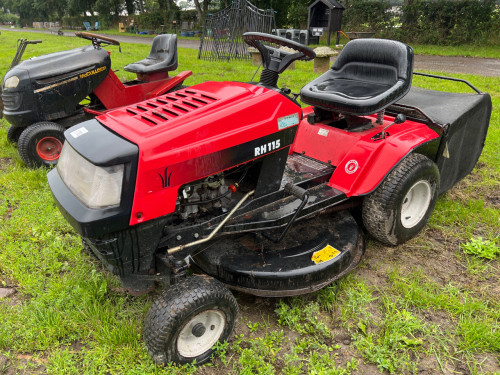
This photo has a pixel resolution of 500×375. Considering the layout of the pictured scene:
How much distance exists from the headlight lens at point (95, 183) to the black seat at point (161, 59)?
3.39m

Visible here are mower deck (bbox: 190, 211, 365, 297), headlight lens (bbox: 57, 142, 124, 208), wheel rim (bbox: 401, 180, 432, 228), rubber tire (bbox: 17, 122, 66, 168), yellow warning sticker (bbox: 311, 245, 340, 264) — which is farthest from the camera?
rubber tire (bbox: 17, 122, 66, 168)

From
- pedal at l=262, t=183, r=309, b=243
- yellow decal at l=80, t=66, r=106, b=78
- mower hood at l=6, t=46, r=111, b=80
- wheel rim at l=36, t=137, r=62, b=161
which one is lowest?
wheel rim at l=36, t=137, r=62, b=161

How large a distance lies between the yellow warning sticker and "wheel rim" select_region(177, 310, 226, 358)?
636 mm

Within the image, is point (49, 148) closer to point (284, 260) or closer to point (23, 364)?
point (23, 364)

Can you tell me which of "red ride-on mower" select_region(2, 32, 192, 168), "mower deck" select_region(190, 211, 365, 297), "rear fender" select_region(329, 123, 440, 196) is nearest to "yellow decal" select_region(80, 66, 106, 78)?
"red ride-on mower" select_region(2, 32, 192, 168)

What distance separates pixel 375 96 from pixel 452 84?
549cm

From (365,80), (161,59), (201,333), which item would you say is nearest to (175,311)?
(201,333)

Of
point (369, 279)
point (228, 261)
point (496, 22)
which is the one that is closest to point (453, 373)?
point (369, 279)

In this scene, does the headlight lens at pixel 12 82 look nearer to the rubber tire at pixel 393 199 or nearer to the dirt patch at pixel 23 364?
the dirt patch at pixel 23 364

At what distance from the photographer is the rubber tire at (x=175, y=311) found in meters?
1.73

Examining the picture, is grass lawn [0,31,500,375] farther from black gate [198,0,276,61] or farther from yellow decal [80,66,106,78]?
black gate [198,0,276,61]

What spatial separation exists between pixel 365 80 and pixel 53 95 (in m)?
3.20

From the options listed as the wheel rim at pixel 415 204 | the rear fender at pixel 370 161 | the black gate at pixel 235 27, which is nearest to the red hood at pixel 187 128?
the rear fender at pixel 370 161

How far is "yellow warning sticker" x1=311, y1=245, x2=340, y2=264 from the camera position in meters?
2.21
